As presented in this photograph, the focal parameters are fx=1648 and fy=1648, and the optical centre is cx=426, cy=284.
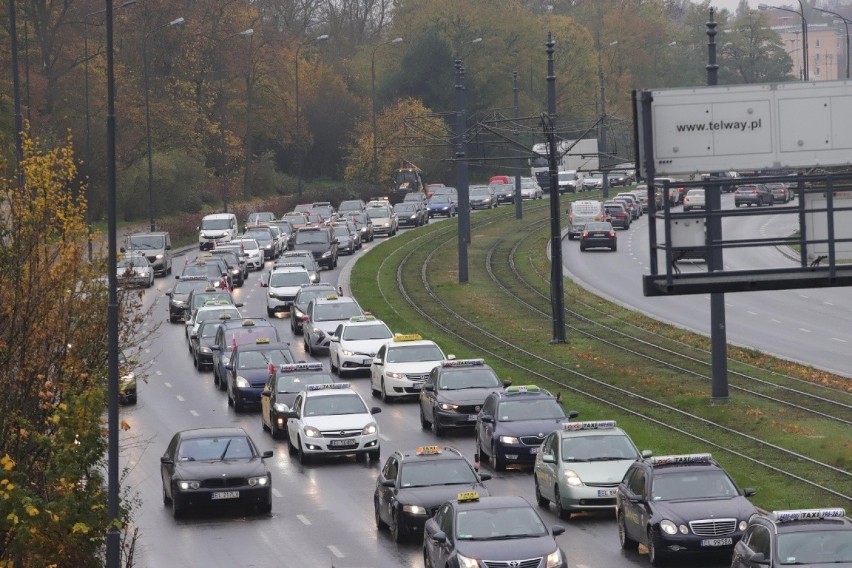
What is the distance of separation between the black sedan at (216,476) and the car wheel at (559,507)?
4809 millimetres

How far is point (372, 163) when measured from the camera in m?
127

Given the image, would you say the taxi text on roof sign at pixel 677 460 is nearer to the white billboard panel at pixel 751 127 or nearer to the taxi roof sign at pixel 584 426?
the taxi roof sign at pixel 584 426

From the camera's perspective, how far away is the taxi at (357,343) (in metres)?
44.9

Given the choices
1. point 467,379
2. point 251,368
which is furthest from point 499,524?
point 251,368

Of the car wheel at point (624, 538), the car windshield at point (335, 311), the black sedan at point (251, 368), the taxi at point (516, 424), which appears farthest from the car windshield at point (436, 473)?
the car windshield at point (335, 311)

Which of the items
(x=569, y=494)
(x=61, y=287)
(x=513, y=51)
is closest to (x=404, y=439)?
(x=569, y=494)

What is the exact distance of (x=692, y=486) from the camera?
877 inches

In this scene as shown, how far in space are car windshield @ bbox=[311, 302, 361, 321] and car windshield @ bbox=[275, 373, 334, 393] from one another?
1270cm

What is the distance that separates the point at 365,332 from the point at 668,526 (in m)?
24.5

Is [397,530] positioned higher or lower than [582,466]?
lower

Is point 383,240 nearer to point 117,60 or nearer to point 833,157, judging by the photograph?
point 117,60

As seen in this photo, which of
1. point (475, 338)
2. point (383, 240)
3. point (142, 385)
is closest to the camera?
point (142, 385)

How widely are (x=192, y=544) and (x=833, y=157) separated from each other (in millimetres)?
11101

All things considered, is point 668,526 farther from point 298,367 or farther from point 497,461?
point 298,367
